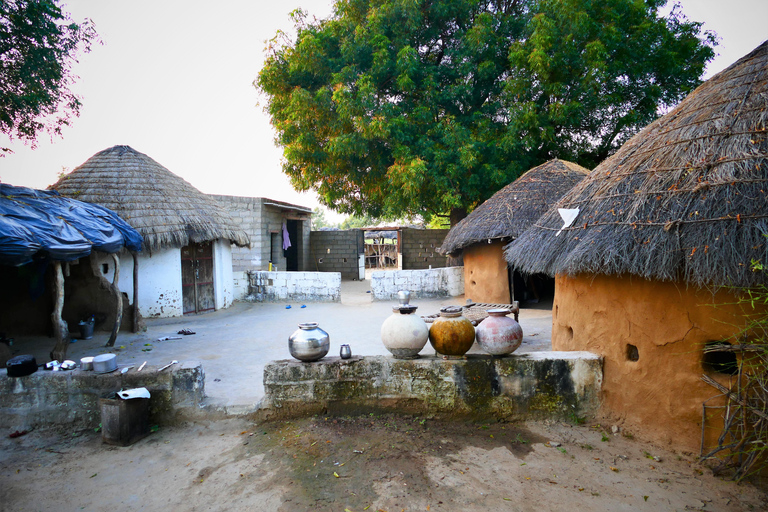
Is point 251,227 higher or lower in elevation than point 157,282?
higher

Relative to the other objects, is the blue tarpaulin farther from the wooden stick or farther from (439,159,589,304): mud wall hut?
the wooden stick

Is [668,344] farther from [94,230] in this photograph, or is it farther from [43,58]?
[43,58]

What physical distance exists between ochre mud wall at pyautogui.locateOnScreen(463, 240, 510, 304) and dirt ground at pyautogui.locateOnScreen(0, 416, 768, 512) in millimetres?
5815

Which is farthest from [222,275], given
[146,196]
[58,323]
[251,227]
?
[58,323]

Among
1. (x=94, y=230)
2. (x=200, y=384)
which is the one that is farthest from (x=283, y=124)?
(x=200, y=384)

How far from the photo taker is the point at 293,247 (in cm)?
1789

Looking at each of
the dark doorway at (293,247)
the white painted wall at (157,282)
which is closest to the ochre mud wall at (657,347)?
the white painted wall at (157,282)

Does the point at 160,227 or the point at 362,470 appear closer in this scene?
the point at 362,470

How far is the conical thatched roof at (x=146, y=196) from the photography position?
8766 mm

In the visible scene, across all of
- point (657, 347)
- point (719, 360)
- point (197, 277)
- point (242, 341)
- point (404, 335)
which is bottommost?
point (242, 341)

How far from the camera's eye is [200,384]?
4102 mm

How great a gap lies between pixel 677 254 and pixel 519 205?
6.40 m

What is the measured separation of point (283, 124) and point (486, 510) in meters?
11.9

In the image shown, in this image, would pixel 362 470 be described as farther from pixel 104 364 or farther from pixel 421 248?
pixel 421 248
